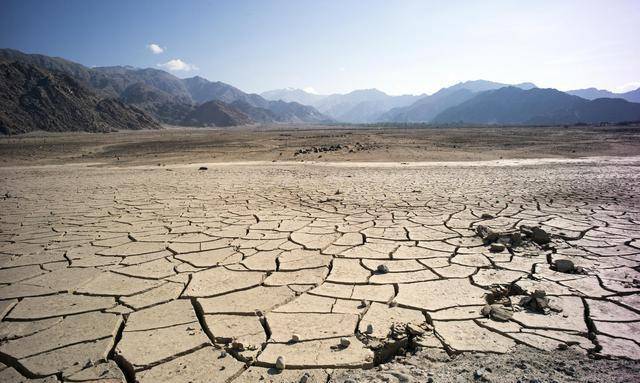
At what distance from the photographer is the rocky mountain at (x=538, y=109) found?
66.5 metres

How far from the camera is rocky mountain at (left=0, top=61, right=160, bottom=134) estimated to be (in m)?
40.0

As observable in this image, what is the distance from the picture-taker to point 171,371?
5.58 ft

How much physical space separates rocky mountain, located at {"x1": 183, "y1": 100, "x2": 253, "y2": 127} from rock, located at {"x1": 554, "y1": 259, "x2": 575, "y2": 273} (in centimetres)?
7806

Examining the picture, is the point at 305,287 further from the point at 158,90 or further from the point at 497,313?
the point at 158,90

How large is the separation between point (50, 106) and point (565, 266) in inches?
2148

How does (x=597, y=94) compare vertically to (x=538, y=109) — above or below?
above

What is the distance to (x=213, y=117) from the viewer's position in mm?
79938

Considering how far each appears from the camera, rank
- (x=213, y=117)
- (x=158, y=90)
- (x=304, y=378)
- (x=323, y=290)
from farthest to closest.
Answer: (x=158, y=90), (x=213, y=117), (x=323, y=290), (x=304, y=378)

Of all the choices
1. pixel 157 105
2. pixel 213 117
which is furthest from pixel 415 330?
pixel 157 105

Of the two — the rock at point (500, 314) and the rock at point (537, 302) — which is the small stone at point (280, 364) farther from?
the rock at point (537, 302)

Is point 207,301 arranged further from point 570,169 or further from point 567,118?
point 567,118

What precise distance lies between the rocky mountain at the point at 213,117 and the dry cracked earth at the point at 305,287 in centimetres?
7562

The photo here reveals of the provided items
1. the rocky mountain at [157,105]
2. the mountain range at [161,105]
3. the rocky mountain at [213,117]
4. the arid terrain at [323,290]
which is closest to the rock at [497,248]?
the arid terrain at [323,290]

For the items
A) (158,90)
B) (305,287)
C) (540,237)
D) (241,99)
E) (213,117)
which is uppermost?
(241,99)
